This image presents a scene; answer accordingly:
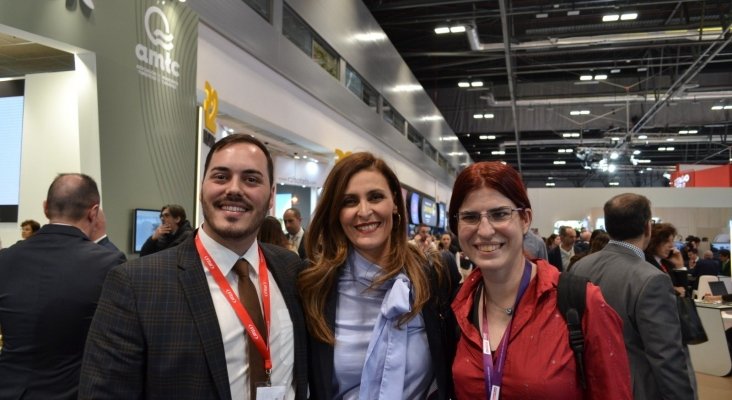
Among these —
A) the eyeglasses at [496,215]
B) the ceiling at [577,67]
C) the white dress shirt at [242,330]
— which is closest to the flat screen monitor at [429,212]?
the ceiling at [577,67]

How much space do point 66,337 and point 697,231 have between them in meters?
20.1

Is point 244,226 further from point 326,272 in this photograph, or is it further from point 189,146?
point 189,146

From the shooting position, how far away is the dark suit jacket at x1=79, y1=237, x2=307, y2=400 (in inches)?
49.3

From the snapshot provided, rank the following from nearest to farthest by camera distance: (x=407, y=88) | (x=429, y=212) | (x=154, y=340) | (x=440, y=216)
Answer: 1. (x=154, y=340)
2. (x=407, y=88)
3. (x=429, y=212)
4. (x=440, y=216)

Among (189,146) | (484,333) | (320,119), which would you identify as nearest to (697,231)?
(320,119)

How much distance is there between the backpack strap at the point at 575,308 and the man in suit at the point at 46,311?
1.78 metres

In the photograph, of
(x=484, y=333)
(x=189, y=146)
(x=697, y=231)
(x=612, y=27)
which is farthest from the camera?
(x=697, y=231)

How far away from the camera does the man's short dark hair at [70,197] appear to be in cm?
229

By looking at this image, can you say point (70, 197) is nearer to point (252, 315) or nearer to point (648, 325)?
point (252, 315)

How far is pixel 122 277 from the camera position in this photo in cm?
133

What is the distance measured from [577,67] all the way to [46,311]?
48.6 ft

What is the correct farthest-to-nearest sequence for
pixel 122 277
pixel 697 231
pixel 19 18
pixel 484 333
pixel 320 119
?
pixel 697 231 → pixel 320 119 → pixel 19 18 → pixel 484 333 → pixel 122 277

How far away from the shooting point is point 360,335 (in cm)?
173

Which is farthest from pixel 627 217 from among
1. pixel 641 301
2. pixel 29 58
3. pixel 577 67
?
pixel 577 67
